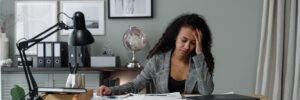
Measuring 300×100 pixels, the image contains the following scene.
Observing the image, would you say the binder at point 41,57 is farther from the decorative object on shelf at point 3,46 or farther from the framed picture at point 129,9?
the framed picture at point 129,9

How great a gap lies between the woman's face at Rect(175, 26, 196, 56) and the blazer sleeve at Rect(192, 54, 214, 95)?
0.27 ft

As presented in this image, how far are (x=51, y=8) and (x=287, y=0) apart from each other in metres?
2.30

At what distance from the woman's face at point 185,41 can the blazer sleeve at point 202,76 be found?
0.27 ft

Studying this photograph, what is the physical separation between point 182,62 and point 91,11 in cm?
168

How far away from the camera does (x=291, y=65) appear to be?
346 centimetres

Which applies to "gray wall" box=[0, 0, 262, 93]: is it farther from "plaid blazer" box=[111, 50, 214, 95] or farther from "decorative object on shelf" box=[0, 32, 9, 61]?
"plaid blazer" box=[111, 50, 214, 95]

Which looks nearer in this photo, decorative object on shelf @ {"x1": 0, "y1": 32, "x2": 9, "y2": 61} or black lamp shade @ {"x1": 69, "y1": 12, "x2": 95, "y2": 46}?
black lamp shade @ {"x1": 69, "y1": 12, "x2": 95, "y2": 46}

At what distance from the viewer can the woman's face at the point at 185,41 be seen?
7.46 ft

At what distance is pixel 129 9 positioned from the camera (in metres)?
3.72

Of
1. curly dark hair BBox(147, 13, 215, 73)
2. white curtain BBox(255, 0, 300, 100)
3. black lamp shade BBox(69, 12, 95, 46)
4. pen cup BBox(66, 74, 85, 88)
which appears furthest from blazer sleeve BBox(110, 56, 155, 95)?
white curtain BBox(255, 0, 300, 100)

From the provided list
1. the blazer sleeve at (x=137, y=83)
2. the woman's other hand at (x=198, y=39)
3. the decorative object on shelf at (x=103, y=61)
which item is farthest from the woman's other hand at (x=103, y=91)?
the decorative object on shelf at (x=103, y=61)

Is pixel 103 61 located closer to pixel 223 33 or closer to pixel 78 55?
pixel 78 55

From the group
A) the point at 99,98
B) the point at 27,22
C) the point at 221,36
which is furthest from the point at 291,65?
the point at 27,22

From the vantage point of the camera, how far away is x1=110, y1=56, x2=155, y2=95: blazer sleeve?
6.67 ft
